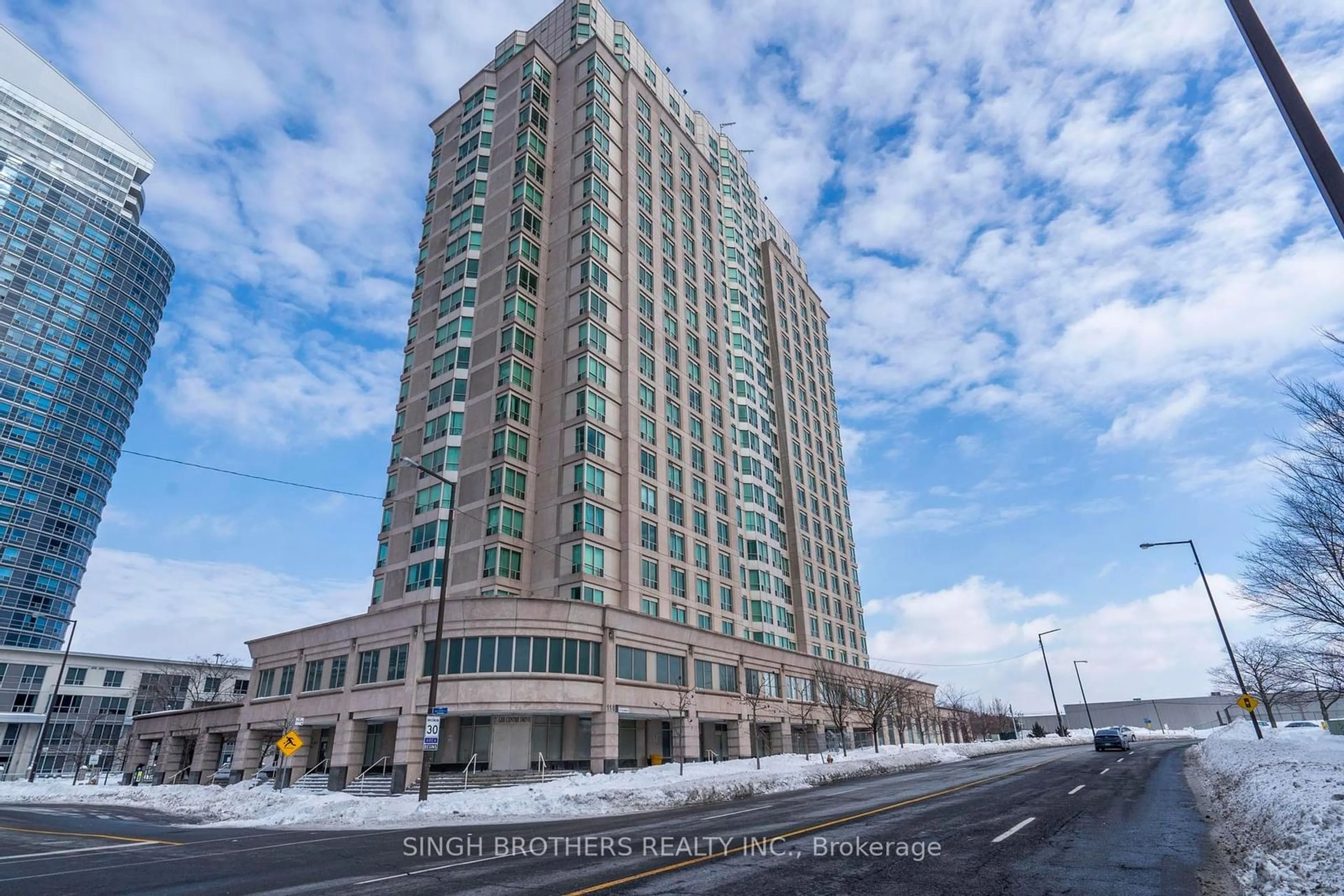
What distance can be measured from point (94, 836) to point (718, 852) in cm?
1842

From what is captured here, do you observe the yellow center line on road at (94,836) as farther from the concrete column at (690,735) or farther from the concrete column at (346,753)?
the concrete column at (690,735)

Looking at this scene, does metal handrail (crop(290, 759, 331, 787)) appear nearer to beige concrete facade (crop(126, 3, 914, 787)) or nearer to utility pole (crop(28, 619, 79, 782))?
beige concrete facade (crop(126, 3, 914, 787))

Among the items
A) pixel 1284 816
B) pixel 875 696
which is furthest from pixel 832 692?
pixel 1284 816

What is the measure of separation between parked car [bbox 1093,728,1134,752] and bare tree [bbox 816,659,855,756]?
17676mm

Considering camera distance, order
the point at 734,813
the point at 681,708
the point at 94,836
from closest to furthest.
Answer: the point at 734,813, the point at 94,836, the point at 681,708

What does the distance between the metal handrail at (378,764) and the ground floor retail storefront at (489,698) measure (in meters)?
0.11

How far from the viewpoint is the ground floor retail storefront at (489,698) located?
35.0 meters

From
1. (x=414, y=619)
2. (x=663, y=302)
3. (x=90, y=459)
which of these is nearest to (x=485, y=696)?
(x=414, y=619)

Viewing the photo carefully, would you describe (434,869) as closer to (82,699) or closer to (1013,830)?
(1013,830)

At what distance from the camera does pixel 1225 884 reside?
884 centimetres

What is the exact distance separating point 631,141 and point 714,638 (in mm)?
42762

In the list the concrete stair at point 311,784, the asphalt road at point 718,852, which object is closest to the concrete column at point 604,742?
the concrete stair at point 311,784

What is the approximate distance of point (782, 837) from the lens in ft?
43.2

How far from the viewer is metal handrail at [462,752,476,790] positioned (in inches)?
1287
